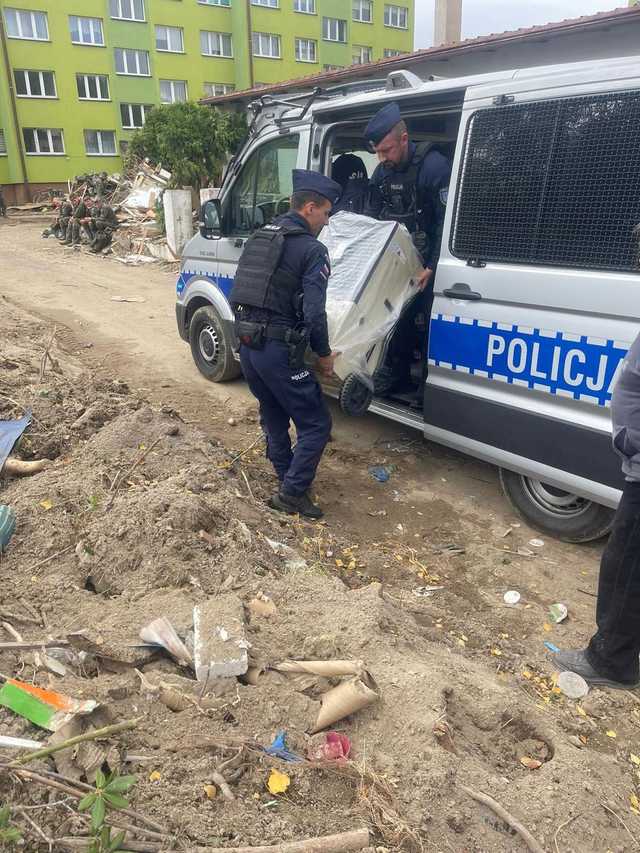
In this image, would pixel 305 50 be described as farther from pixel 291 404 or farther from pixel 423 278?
pixel 291 404

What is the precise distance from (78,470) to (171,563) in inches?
45.3

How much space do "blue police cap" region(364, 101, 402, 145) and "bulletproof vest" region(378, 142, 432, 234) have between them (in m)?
0.40

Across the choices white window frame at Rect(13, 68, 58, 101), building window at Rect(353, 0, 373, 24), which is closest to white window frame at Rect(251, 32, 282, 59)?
building window at Rect(353, 0, 373, 24)

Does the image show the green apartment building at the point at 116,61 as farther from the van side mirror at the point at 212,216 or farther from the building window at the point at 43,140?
the van side mirror at the point at 212,216

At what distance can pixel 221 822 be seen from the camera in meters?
1.70

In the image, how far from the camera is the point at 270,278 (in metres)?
3.61

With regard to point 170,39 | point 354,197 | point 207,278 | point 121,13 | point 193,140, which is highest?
point 121,13

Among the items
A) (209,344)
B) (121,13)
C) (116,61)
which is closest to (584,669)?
(209,344)

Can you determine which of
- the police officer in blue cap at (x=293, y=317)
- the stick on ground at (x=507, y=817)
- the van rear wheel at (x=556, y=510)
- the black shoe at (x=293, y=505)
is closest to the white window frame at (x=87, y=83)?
the police officer in blue cap at (x=293, y=317)

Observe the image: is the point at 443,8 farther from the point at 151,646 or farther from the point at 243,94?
the point at 151,646

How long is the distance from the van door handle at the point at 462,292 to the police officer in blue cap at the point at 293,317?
70cm

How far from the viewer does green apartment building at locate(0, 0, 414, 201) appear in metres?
30.2

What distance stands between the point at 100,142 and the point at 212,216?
3211 centimetres

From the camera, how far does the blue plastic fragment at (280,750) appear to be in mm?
1929
